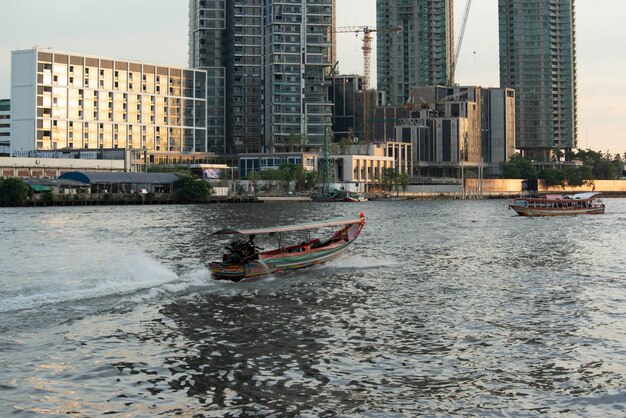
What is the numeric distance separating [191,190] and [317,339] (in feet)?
531

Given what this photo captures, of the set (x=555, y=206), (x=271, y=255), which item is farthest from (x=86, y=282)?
(x=555, y=206)

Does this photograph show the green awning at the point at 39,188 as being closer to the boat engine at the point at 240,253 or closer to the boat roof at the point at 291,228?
the boat roof at the point at 291,228

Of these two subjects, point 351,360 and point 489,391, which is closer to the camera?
point 489,391

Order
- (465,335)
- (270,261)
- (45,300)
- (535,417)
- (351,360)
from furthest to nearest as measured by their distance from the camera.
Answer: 1. (270,261)
2. (45,300)
3. (465,335)
4. (351,360)
5. (535,417)

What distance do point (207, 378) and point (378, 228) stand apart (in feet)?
260

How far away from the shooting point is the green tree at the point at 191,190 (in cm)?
19025

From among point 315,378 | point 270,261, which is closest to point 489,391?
point 315,378

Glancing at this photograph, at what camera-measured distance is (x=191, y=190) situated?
623ft

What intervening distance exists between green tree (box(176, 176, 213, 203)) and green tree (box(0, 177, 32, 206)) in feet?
127

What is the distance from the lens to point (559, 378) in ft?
82.9

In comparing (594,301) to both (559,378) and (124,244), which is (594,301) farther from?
(124,244)

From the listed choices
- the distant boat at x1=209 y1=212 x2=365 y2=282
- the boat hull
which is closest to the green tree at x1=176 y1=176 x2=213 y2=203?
the boat hull

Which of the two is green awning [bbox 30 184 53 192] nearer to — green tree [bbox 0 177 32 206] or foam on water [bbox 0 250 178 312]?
green tree [bbox 0 177 32 206]

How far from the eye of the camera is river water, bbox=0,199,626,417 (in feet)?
75.0
